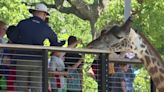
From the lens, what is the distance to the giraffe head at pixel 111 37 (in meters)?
8.07

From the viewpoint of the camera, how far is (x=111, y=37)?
823 centimetres

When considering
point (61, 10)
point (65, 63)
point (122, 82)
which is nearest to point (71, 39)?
point (65, 63)

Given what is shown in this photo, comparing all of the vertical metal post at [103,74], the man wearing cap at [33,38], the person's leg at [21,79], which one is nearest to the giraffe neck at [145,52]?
the vertical metal post at [103,74]

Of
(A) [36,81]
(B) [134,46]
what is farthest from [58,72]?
(B) [134,46]

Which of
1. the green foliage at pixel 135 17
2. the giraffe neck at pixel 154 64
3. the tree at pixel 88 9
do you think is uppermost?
the tree at pixel 88 9

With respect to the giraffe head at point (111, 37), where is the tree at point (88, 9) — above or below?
above

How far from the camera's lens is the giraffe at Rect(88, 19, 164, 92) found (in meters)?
8.16

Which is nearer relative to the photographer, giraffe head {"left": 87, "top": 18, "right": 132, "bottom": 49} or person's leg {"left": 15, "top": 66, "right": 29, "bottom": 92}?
person's leg {"left": 15, "top": 66, "right": 29, "bottom": 92}

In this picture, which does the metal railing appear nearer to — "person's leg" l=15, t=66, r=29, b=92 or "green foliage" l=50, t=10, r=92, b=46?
"person's leg" l=15, t=66, r=29, b=92

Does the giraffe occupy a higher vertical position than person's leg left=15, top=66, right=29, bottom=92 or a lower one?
higher

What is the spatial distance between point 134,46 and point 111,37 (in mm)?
365

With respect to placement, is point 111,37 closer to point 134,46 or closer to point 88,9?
point 134,46

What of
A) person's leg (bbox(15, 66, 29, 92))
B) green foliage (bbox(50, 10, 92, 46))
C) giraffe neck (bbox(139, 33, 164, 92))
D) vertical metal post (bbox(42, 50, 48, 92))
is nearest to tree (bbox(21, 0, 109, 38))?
green foliage (bbox(50, 10, 92, 46))

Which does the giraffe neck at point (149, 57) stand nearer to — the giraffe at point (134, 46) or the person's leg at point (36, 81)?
the giraffe at point (134, 46)
